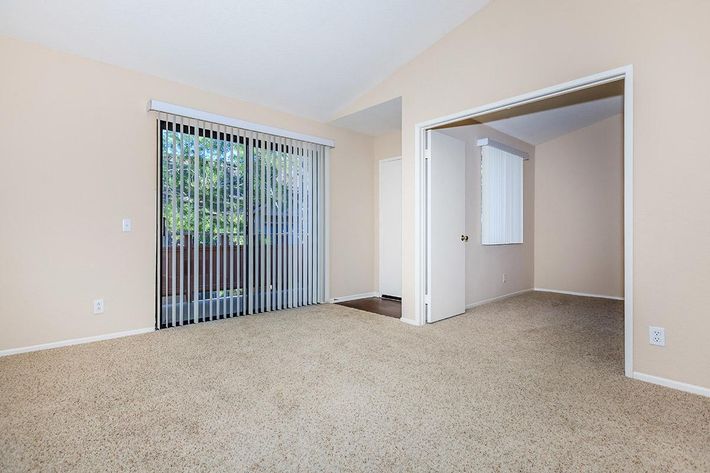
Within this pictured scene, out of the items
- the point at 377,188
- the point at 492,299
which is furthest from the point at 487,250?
the point at 377,188

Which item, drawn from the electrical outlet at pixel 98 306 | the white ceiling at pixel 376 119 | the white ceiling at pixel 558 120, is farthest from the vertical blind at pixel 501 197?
the electrical outlet at pixel 98 306

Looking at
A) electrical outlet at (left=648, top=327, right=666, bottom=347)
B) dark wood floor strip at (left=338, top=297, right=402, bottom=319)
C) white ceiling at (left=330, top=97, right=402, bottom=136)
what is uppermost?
white ceiling at (left=330, top=97, right=402, bottom=136)

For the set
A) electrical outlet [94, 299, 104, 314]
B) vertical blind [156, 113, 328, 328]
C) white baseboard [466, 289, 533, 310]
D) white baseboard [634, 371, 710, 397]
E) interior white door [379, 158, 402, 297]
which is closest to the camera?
white baseboard [634, 371, 710, 397]

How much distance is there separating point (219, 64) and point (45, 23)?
51.0 inches

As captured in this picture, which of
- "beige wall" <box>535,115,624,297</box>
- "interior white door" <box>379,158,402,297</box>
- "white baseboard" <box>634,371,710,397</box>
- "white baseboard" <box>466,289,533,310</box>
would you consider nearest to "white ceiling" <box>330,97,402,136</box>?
"interior white door" <box>379,158,402,297</box>

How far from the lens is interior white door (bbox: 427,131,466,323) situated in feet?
12.8

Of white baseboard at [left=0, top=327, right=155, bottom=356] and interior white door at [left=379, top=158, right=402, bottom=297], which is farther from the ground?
interior white door at [left=379, top=158, right=402, bottom=297]

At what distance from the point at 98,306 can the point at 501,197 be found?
5.13 metres

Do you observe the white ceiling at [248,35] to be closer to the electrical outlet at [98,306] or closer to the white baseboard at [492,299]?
the electrical outlet at [98,306]

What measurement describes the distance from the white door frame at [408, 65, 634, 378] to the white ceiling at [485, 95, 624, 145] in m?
1.77

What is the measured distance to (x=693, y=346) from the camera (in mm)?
2186

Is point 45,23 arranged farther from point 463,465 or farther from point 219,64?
point 463,465

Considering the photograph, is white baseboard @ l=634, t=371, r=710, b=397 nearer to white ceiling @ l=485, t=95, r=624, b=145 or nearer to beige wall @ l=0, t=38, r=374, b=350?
white ceiling @ l=485, t=95, r=624, b=145

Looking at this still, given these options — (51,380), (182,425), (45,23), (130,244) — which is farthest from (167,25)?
(182,425)
